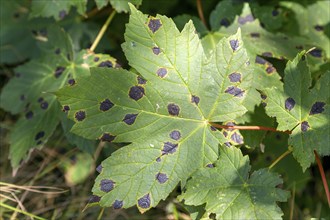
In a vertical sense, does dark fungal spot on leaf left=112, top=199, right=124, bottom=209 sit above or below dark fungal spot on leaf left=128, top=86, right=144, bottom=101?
below

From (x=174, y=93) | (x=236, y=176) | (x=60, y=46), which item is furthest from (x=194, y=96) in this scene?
(x=60, y=46)

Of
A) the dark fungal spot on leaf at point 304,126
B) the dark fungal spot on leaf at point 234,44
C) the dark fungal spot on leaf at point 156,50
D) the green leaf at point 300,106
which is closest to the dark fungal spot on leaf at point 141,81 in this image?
the dark fungal spot on leaf at point 156,50

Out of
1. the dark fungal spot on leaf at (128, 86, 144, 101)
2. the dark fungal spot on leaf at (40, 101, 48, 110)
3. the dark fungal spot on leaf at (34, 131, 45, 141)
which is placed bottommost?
the dark fungal spot on leaf at (34, 131, 45, 141)

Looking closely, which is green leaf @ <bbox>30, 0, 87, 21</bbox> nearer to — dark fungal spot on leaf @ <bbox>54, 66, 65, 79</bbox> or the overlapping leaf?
the overlapping leaf

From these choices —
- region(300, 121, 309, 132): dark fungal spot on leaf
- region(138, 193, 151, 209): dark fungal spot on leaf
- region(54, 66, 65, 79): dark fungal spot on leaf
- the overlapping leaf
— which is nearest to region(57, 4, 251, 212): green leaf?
region(138, 193, 151, 209): dark fungal spot on leaf

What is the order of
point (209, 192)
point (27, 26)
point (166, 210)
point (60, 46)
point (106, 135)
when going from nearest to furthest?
point (209, 192)
point (106, 135)
point (60, 46)
point (166, 210)
point (27, 26)

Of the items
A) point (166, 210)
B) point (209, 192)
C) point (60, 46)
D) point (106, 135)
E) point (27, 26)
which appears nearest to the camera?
point (209, 192)

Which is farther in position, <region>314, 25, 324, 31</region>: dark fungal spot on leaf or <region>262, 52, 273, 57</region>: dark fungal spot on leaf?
<region>314, 25, 324, 31</region>: dark fungal spot on leaf

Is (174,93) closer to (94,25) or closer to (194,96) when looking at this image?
(194,96)
